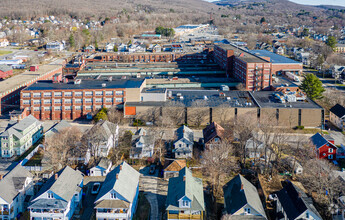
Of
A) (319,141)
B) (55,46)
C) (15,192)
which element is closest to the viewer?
(15,192)

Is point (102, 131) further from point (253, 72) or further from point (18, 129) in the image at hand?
point (253, 72)

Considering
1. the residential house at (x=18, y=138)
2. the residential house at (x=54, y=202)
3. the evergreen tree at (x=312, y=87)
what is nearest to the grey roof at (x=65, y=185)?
the residential house at (x=54, y=202)

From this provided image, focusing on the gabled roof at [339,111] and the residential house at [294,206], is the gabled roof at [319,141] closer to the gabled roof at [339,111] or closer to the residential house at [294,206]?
the gabled roof at [339,111]

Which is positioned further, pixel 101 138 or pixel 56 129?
pixel 56 129

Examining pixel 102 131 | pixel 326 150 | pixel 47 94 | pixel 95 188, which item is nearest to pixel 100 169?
pixel 95 188

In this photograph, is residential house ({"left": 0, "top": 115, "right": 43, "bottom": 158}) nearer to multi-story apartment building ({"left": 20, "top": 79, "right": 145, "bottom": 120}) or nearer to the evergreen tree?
multi-story apartment building ({"left": 20, "top": 79, "right": 145, "bottom": 120})

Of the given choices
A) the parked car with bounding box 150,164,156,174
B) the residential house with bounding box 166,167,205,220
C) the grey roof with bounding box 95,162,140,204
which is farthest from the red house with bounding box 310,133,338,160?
the grey roof with bounding box 95,162,140,204
